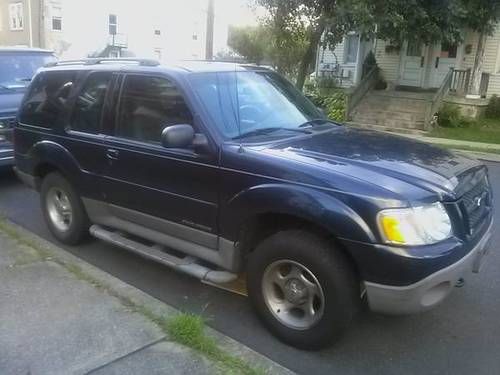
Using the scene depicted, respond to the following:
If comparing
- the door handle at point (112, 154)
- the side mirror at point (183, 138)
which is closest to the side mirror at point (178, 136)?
the side mirror at point (183, 138)

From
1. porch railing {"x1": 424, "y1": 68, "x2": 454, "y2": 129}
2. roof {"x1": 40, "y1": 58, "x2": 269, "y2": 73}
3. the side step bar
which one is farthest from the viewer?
porch railing {"x1": 424, "y1": 68, "x2": 454, "y2": 129}

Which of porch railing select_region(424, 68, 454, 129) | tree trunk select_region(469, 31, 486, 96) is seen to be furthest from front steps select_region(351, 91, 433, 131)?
tree trunk select_region(469, 31, 486, 96)

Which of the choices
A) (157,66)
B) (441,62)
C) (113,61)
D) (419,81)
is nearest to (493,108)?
(441,62)

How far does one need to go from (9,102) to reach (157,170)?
437cm

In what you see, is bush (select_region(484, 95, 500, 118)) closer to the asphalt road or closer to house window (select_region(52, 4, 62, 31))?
the asphalt road

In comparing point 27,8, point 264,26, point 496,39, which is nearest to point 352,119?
point 264,26

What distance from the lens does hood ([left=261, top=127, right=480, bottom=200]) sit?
2.96 metres

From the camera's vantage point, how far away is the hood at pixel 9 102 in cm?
686

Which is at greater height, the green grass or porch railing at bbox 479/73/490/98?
porch railing at bbox 479/73/490/98

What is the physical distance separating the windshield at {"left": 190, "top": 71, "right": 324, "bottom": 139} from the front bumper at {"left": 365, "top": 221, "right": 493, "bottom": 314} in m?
1.44

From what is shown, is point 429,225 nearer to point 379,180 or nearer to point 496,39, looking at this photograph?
point 379,180

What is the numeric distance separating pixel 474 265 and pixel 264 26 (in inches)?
581

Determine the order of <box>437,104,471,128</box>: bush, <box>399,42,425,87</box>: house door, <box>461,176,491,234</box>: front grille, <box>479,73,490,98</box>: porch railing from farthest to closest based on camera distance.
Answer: <box>399,42,425,87</box>: house door < <box>479,73,490,98</box>: porch railing < <box>437,104,471,128</box>: bush < <box>461,176,491,234</box>: front grille

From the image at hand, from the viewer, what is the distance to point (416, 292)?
2.77 m
